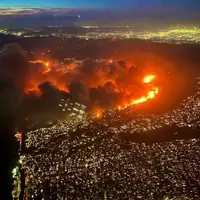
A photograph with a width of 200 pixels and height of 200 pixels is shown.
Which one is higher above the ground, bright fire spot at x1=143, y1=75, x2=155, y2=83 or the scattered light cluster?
bright fire spot at x1=143, y1=75, x2=155, y2=83

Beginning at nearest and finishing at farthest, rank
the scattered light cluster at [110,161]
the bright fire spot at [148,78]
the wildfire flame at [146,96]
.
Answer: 1. the scattered light cluster at [110,161]
2. the wildfire flame at [146,96]
3. the bright fire spot at [148,78]

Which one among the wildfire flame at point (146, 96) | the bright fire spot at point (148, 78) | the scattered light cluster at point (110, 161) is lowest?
the scattered light cluster at point (110, 161)

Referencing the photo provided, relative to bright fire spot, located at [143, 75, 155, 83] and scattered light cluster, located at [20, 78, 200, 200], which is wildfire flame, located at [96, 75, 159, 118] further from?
scattered light cluster, located at [20, 78, 200, 200]

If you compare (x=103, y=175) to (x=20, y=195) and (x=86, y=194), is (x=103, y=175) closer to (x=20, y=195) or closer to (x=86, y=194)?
(x=86, y=194)

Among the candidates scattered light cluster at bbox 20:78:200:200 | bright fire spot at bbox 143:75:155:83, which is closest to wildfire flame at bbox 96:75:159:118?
bright fire spot at bbox 143:75:155:83

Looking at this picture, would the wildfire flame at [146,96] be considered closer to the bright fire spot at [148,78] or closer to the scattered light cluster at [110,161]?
the bright fire spot at [148,78]

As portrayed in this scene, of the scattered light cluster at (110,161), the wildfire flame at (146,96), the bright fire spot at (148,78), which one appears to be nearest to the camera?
the scattered light cluster at (110,161)

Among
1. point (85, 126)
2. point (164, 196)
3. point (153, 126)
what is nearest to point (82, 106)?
point (85, 126)

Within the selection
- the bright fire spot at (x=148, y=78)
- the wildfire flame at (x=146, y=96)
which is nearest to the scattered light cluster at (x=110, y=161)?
the wildfire flame at (x=146, y=96)

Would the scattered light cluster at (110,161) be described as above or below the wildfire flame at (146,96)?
below
